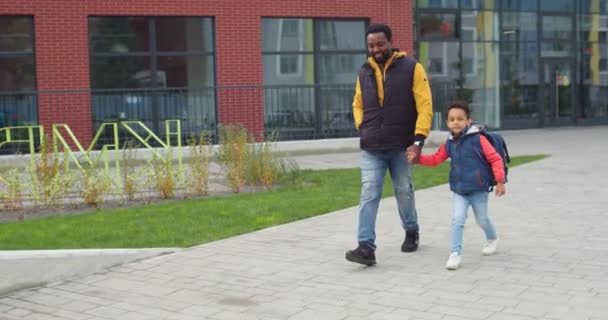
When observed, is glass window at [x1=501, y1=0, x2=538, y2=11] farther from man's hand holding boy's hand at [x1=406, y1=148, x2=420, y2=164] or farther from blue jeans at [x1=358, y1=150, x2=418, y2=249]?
man's hand holding boy's hand at [x1=406, y1=148, x2=420, y2=164]

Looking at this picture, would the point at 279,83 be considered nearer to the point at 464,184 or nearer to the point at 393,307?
the point at 464,184

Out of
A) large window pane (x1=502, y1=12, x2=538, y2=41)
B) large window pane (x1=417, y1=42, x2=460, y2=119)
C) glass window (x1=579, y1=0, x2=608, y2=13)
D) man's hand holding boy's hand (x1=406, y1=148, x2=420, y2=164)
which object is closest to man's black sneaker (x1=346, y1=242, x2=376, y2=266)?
man's hand holding boy's hand (x1=406, y1=148, x2=420, y2=164)

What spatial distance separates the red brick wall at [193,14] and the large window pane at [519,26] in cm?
527

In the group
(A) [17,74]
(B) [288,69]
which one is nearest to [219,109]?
(B) [288,69]

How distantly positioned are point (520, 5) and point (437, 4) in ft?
10.5

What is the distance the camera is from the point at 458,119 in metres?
6.79

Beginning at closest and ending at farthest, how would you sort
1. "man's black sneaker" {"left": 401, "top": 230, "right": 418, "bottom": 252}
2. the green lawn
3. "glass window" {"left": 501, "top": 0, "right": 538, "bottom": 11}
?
"man's black sneaker" {"left": 401, "top": 230, "right": 418, "bottom": 252} < the green lawn < "glass window" {"left": 501, "top": 0, "right": 538, "bottom": 11}

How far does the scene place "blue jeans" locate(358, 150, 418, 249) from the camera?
22.3 feet

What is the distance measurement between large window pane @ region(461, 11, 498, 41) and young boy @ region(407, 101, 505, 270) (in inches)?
713

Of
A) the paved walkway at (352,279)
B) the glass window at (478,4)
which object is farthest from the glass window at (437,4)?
the paved walkway at (352,279)

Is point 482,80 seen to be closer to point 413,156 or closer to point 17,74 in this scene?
point 17,74

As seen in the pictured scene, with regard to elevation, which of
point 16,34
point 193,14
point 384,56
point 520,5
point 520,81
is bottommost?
point 384,56

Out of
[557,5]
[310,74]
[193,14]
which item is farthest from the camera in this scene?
[557,5]

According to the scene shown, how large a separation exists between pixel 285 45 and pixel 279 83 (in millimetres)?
913
